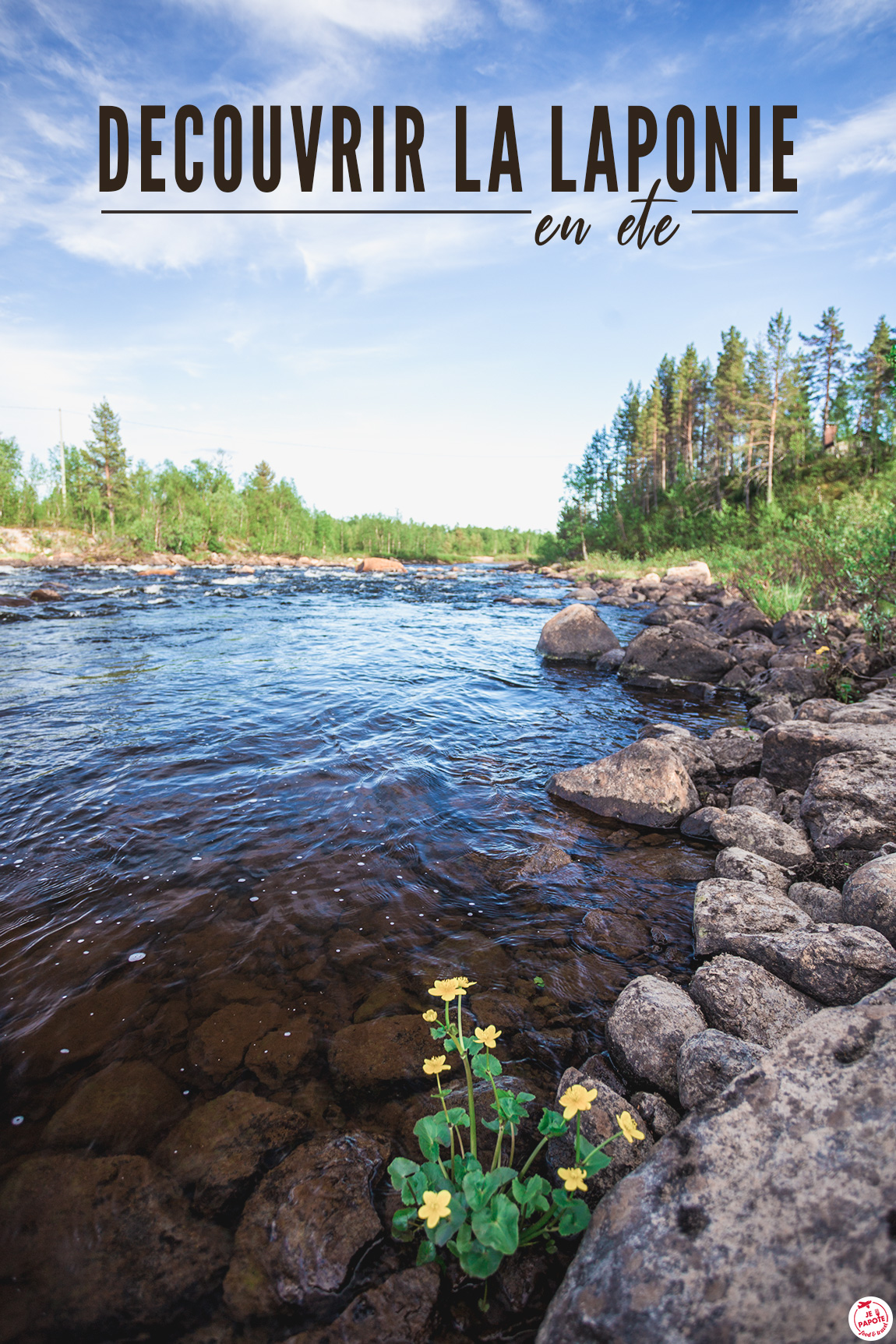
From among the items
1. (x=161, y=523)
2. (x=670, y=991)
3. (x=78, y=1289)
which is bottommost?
(x=78, y=1289)

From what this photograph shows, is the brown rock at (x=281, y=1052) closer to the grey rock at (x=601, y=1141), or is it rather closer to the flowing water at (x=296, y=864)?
the flowing water at (x=296, y=864)

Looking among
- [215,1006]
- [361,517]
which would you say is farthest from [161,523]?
[215,1006]

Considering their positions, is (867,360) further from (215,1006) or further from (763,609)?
(215,1006)

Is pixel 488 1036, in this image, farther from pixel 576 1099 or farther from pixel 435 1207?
pixel 435 1207

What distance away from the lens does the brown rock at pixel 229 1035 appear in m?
2.83

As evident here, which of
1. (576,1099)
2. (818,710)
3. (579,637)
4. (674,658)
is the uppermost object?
(579,637)

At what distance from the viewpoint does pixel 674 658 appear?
11.5 meters

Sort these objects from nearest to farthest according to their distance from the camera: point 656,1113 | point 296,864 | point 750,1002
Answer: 1. point 656,1113
2. point 750,1002
3. point 296,864

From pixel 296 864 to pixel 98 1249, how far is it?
2.63 metres

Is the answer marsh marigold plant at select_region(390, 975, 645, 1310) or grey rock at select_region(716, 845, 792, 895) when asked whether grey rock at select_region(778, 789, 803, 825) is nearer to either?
grey rock at select_region(716, 845, 792, 895)

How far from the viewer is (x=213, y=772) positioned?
6.26 meters

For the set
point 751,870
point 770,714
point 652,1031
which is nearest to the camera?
point 652,1031

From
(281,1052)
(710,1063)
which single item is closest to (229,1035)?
(281,1052)

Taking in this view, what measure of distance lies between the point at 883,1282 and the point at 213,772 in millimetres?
6086
